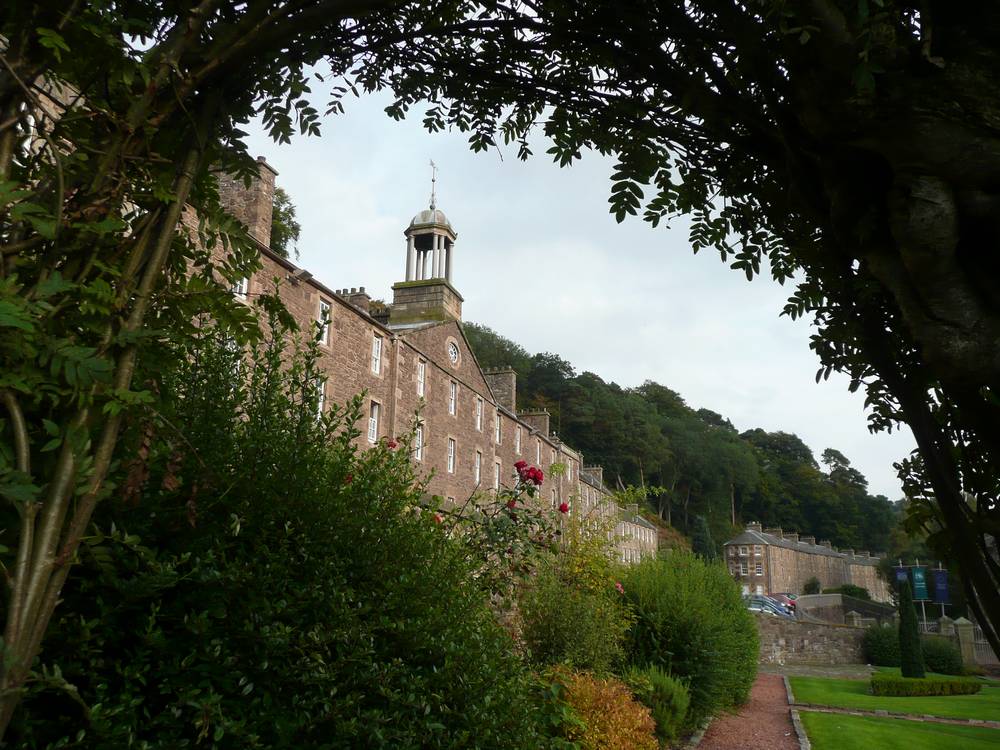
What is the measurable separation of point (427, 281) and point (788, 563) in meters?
72.2

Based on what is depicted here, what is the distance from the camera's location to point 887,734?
14562 mm

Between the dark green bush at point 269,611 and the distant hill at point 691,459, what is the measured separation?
58.1 m

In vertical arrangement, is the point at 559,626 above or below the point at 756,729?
above

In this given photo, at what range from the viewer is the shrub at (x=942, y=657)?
1346 inches

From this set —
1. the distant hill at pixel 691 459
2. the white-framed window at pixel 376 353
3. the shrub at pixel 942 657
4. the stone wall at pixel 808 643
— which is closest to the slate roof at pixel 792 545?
the distant hill at pixel 691 459

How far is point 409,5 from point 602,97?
2.87ft

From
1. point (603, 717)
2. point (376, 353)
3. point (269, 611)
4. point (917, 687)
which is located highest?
point (376, 353)

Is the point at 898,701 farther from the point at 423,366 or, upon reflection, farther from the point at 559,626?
the point at 423,366

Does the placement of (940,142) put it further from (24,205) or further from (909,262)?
(24,205)

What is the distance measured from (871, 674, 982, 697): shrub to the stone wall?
44.3 feet

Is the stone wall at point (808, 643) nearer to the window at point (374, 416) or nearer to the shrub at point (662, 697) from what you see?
the window at point (374, 416)

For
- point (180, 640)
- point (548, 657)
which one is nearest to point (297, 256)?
point (548, 657)

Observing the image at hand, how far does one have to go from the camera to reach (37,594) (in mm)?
1538

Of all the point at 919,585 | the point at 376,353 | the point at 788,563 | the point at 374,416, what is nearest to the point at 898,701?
the point at 374,416
